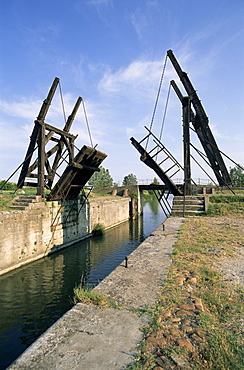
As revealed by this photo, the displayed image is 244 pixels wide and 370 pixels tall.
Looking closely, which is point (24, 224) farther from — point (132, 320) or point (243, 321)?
point (243, 321)

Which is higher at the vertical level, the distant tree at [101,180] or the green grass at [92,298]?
the distant tree at [101,180]

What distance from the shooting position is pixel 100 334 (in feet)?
9.62

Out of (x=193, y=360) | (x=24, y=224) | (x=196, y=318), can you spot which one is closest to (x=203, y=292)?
(x=196, y=318)

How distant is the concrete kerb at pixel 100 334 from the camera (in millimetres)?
2492

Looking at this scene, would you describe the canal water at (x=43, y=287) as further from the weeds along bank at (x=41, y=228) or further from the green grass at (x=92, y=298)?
the green grass at (x=92, y=298)

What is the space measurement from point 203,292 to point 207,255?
6.95 ft

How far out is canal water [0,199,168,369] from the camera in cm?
608

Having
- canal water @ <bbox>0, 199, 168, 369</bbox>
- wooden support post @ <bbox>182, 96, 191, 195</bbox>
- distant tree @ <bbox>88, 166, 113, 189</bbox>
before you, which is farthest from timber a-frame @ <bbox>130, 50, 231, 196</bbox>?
distant tree @ <bbox>88, 166, 113, 189</bbox>

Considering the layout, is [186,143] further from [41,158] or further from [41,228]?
[41,228]

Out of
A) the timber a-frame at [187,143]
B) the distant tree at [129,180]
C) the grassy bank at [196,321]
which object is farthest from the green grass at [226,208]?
the distant tree at [129,180]

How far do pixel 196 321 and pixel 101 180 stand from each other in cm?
6433

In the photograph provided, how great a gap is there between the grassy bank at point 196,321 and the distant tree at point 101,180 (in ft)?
198

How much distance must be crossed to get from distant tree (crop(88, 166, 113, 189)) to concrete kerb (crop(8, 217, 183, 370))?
61.3 m

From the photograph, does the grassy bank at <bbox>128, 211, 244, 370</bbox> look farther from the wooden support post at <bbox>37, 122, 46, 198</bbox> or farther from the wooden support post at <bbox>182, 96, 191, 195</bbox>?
the wooden support post at <bbox>37, 122, 46, 198</bbox>
